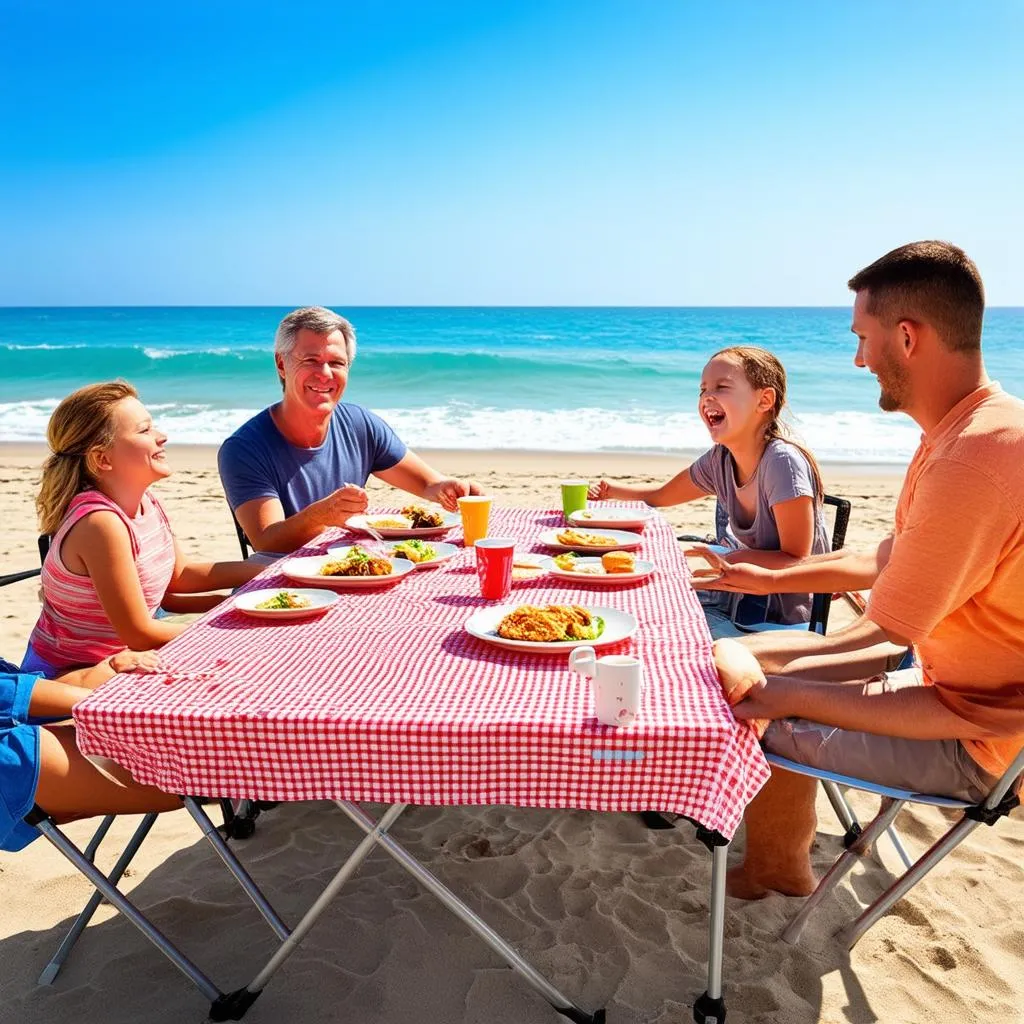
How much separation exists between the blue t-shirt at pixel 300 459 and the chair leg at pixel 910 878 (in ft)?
8.02

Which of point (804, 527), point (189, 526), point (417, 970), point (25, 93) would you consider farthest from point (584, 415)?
point (25, 93)

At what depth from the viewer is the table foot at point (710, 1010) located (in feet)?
6.36

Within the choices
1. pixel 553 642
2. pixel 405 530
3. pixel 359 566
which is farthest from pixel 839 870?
pixel 405 530

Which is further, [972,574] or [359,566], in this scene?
[359,566]

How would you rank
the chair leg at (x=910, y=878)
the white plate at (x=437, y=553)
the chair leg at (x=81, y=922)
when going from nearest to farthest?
the chair leg at (x=910, y=878) < the chair leg at (x=81, y=922) < the white plate at (x=437, y=553)

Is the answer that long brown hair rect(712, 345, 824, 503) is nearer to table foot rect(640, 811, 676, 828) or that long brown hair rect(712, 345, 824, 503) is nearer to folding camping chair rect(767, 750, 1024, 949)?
table foot rect(640, 811, 676, 828)

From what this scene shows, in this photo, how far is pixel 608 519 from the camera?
3285 millimetres

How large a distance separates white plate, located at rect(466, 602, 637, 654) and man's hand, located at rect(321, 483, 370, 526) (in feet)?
3.26

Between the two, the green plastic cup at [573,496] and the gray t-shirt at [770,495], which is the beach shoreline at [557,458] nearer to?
the gray t-shirt at [770,495]

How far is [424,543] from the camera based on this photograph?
282 centimetres

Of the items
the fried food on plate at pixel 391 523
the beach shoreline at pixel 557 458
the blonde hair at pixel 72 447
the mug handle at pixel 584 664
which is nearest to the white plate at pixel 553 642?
the mug handle at pixel 584 664

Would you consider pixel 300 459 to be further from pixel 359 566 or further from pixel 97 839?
pixel 97 839

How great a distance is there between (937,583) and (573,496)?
1.64 m

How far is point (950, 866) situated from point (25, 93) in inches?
2137
